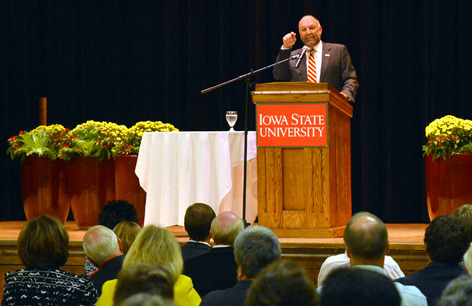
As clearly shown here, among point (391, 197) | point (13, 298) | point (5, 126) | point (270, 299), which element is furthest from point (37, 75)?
point (270, 299)

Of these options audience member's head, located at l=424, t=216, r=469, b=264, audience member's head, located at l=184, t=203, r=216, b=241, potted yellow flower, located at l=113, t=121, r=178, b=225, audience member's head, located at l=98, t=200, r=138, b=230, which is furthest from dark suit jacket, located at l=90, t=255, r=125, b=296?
potted yellow flower, located at l=113, t=121, r=178, b=225

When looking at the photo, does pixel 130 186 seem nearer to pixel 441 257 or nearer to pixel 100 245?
pixel 100 245

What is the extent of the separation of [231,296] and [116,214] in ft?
6.61

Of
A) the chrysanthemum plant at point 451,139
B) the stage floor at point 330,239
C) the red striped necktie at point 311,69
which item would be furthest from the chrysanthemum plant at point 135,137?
the chrysanthemum plant at point 451,139

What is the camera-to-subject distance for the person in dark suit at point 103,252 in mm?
3486

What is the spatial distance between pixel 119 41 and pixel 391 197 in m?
3.59

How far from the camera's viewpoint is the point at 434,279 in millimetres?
2988

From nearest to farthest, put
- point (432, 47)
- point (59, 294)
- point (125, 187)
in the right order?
point (59, 294), point (125, 187), point (432, 47)

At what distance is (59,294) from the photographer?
2969 mm

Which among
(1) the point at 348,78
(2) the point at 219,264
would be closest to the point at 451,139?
(1) the point at 348,78

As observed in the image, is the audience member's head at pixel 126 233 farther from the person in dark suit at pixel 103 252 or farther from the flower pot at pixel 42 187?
the flower pot at pixel 42 187

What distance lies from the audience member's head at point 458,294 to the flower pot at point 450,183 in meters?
4.48

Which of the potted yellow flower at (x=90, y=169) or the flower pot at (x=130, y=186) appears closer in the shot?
the flower pot at (x=130, y=186)

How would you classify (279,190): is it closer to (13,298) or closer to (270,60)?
(13,298)
